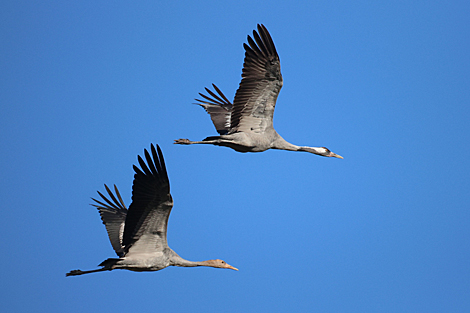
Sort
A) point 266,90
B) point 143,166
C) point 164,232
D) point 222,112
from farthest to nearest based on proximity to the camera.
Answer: point 222,112 → point 266,90 → point 164,232 → point 143,166

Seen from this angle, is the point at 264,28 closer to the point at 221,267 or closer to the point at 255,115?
the point at 255,115

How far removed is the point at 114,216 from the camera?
19.5 metres

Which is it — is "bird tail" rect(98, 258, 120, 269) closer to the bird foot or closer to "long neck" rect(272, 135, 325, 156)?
the bird foot

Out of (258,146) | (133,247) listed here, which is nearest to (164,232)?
(133,247)

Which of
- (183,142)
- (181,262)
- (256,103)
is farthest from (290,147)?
(181,262)

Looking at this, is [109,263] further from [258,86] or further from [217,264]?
[258,86]

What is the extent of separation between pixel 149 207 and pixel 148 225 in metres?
0.68

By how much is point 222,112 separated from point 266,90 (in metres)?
4.59

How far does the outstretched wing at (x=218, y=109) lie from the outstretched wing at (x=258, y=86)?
115 inches

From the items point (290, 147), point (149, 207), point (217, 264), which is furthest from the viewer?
point (290, 147)

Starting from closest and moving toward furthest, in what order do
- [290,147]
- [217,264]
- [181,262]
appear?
1. [181,262]
2. [217,264]
3. [290,147]

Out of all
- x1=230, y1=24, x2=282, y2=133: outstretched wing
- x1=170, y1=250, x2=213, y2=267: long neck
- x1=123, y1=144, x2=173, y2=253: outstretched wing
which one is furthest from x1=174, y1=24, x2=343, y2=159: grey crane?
x1=170, y1=250, x2=213, y2=267: long neck

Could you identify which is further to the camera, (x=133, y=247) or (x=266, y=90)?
(x=266, y=90)

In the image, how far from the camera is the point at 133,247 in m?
16.1
